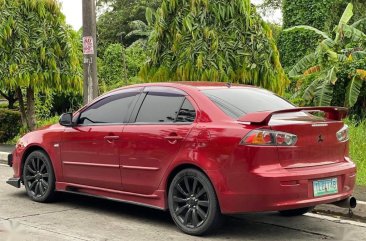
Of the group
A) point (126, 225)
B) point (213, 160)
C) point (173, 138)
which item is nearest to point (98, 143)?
point (126, 225)

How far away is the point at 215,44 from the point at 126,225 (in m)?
5.90

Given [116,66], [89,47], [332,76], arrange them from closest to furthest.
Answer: [89,47], [332,76], [116,66]

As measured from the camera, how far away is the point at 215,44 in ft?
36.8

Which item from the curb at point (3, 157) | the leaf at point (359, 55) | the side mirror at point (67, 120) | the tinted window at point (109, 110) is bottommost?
the curb at point (3, 157)

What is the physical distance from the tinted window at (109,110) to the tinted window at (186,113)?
0.82 m

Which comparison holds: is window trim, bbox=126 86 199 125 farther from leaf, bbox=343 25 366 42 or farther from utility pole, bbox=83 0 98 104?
leaf, bbox=343 25 366 42

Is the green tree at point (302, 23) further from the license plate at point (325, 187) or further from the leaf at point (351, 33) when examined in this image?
the license plate at point (325, 187)

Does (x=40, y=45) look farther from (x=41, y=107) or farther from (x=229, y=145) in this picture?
(x=229, y=145)

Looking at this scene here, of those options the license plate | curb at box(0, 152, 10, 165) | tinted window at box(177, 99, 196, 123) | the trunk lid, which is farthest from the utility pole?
the license plate

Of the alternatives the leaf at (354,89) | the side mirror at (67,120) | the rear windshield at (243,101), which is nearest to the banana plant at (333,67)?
the leaf at (354,89)

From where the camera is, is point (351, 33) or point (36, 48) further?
point (351, 33)

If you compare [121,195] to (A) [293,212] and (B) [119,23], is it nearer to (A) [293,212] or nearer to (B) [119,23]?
(A) [293,212]

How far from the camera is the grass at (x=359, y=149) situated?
8523 millimetres

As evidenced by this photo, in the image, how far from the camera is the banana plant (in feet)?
43.8
